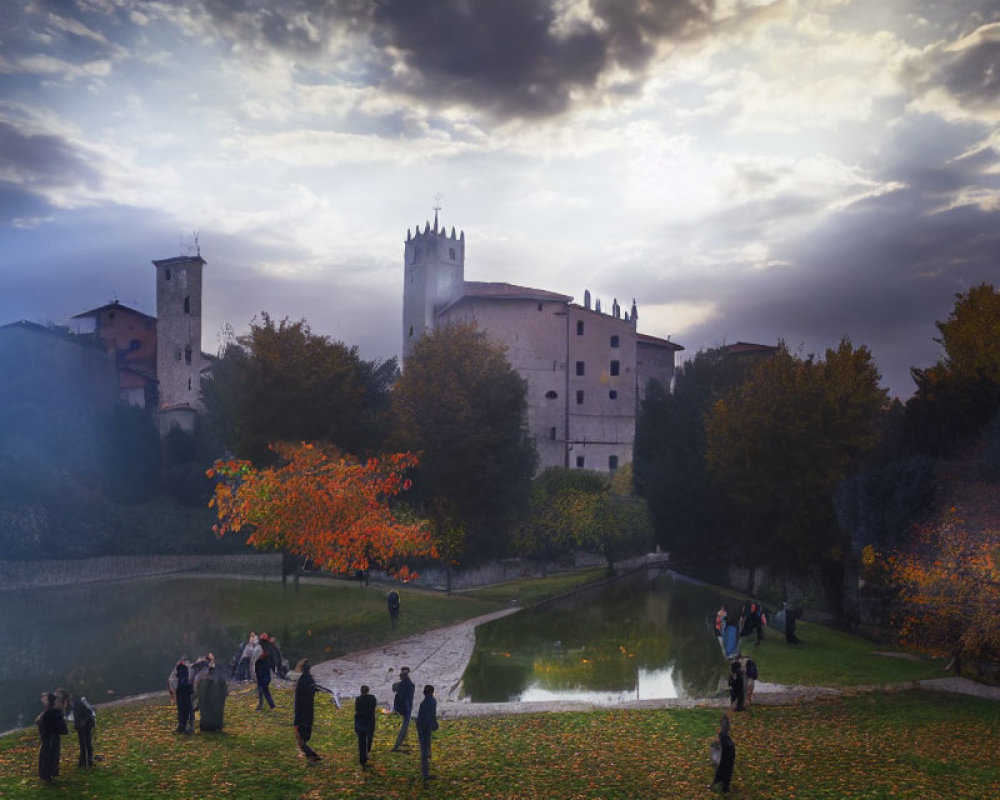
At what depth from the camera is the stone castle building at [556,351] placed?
304 feet

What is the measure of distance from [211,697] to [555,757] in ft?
24.6

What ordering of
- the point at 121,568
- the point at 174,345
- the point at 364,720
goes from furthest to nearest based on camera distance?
the point at 174,345, the point at 121,568, the point at 364,720

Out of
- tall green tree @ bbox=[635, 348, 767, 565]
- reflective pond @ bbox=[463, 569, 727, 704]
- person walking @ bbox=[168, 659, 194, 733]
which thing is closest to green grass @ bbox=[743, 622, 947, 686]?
reflective pond @ bbox=[463, 569, 727, 704]

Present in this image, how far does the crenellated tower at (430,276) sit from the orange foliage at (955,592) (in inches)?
2828

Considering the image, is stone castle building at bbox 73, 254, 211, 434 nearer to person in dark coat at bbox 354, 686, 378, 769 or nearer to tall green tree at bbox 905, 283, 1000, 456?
tall green tree at bbox 905, 283, 1000, 456

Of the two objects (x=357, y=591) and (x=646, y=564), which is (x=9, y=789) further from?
(x=646, y=564)

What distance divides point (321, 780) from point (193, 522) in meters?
50.1

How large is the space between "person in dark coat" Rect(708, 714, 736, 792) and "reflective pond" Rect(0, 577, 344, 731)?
1715cm

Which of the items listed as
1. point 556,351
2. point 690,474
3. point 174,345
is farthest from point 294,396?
point 556,351

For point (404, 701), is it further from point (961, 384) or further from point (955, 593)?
point (961, 384)

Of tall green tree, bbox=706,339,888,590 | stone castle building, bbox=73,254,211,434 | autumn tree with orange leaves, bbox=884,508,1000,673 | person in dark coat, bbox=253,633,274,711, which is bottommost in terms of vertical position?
person in dark coat, bbox=253,633,274,711

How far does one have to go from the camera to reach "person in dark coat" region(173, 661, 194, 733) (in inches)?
733

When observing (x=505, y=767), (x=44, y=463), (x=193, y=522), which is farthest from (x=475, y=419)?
(x=505, y=767)

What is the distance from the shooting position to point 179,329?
3324 inches
